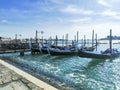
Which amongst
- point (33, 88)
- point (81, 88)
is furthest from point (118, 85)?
point (33, 88)

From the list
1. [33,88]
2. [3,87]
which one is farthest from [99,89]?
[3,87]

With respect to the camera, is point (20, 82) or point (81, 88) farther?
point (81, 88)

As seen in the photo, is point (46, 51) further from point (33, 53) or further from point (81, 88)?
point (81, 88)

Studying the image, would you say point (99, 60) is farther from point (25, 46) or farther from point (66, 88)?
point (25, 46)

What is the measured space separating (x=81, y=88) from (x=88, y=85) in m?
1.49

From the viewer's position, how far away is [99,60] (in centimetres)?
3150

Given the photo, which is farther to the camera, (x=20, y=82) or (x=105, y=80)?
(x=105, y=80)

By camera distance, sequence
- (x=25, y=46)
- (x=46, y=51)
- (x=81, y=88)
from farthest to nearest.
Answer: (x=25, y=46) → (x=46, y=51) → (x=81, y=88)

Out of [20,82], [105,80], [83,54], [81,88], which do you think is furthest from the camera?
[83,54]

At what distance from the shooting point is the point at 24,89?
432 inches

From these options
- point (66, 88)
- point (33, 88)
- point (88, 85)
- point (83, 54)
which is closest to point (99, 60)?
point (83, 54)

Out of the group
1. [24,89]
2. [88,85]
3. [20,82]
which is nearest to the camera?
[24,89]

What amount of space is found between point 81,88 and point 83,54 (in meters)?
16.6

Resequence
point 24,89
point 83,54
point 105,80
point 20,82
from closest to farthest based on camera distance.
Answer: point 24,89
point 20,82
point 105,80
point 83,54
